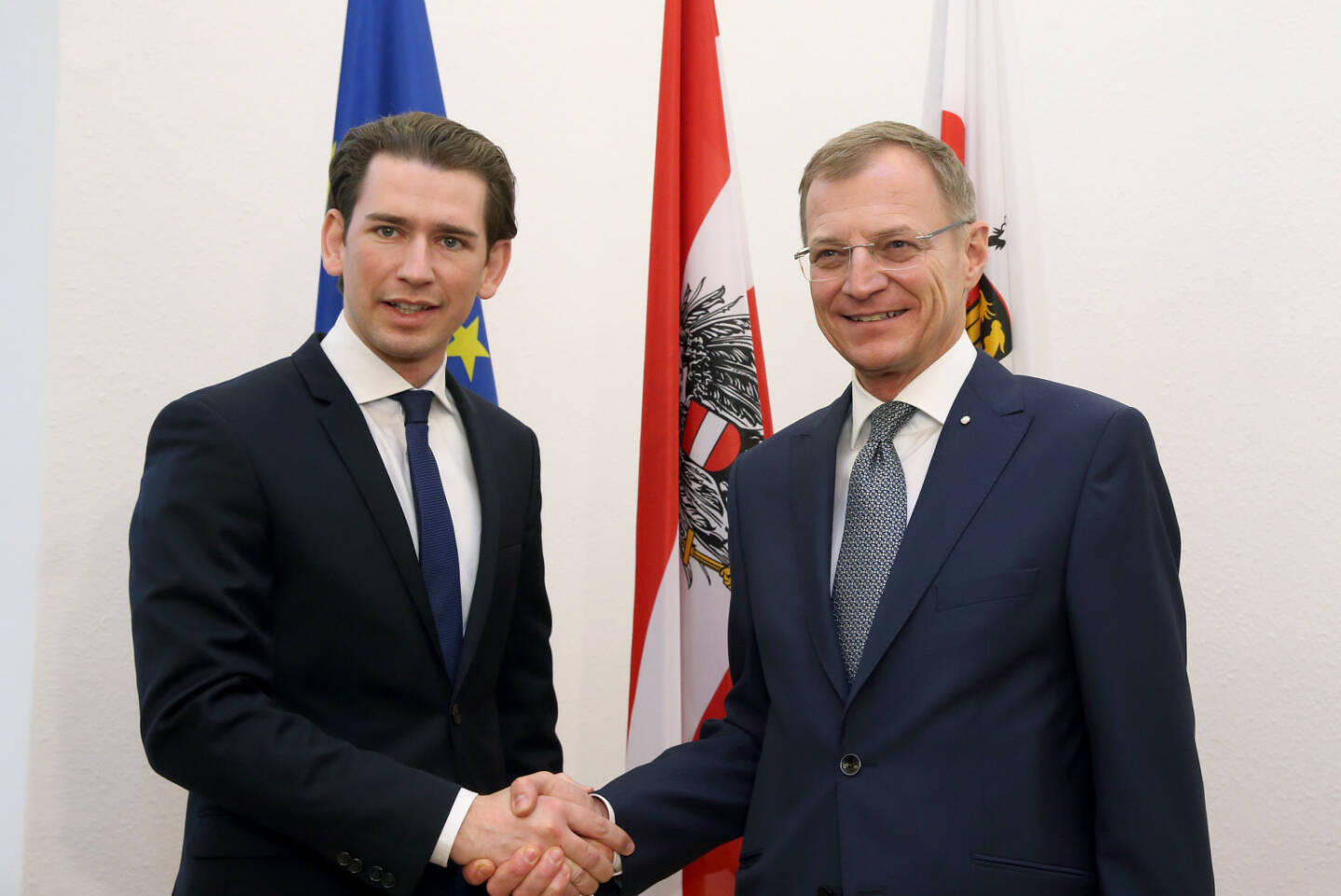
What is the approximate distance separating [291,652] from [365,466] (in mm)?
344

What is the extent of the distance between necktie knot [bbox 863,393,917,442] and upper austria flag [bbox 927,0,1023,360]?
1.06 meters

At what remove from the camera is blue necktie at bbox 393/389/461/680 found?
1977 mm

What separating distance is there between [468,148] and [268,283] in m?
1.16

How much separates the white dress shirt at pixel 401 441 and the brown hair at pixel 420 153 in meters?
0.30

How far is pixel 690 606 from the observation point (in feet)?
9.87

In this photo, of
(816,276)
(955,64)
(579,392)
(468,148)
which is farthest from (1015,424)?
(579,392)

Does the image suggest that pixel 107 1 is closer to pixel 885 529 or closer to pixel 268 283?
pixel 268 283

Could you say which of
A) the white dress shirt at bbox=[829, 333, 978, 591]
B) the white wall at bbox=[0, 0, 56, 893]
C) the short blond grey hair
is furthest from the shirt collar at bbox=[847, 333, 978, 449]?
the white wall at bbox=[0, 0, 56, 893]

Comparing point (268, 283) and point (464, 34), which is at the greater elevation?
point (464, 34)

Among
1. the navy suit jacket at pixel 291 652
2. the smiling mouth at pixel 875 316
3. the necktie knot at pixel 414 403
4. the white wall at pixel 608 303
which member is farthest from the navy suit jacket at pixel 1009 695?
the white wall at pixel 608 303

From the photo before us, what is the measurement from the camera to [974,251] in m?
→ 2.12

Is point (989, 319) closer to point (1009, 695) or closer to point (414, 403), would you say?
point (1009, 695)

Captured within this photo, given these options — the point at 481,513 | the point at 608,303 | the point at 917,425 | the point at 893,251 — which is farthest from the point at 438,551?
the point at 608,303

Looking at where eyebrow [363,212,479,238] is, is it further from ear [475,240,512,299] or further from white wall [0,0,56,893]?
white wall [0,0,56,893]
